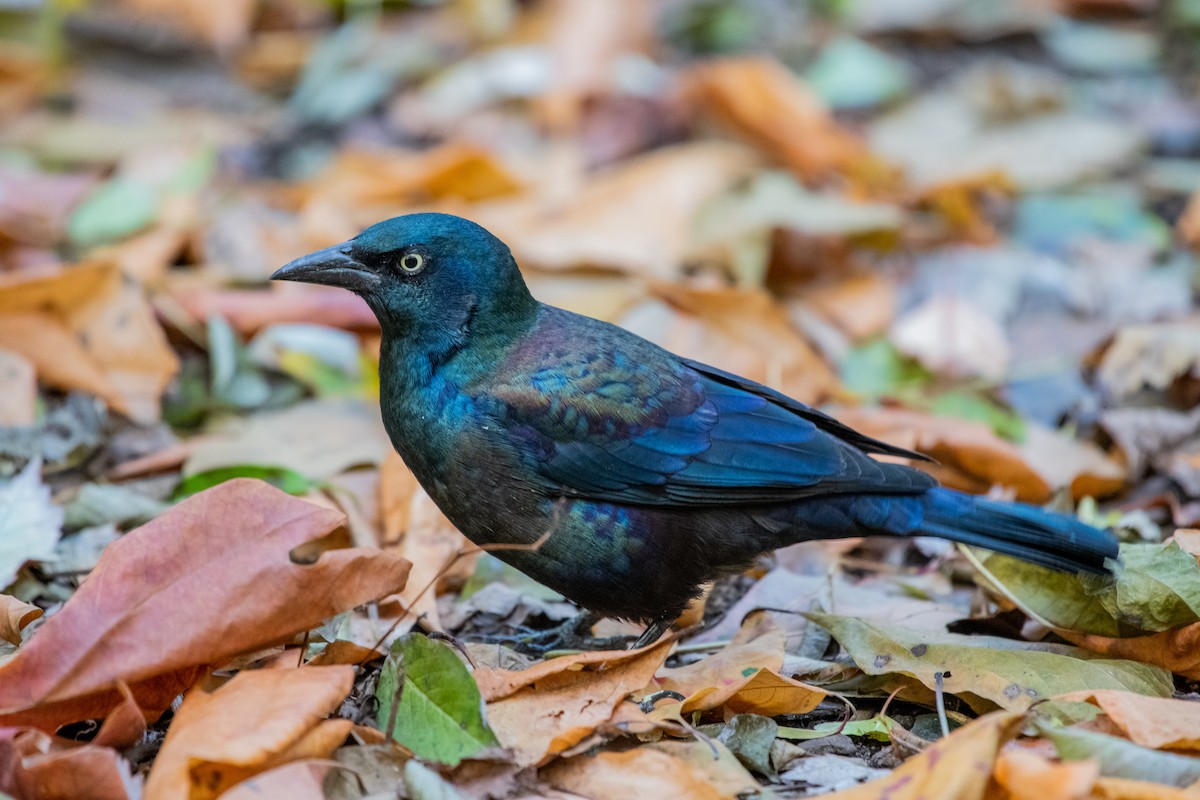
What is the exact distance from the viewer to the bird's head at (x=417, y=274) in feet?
12.7

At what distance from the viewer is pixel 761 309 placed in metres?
5.65

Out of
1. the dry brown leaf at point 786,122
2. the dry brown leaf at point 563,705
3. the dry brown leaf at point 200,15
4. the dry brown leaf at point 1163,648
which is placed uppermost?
the dry brown leaf at point 200,15

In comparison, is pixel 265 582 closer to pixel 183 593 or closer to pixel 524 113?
pixel 183 593

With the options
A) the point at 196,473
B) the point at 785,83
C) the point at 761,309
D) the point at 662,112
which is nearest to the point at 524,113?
the point at 662,112

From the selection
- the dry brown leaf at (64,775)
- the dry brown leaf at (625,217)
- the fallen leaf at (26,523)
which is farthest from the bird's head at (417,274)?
the dry brown leaf at (625,217)

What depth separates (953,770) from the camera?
2613 mm

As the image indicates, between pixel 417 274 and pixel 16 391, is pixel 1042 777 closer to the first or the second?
pixel 417 274

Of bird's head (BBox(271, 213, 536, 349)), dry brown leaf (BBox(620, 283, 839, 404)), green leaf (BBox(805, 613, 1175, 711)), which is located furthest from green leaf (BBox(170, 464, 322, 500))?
green leaf (BBox(805, 613, 1175, 711))

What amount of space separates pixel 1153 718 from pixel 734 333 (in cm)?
284

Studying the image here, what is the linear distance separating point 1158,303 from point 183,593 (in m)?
4.99

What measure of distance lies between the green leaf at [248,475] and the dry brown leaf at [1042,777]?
2.49m

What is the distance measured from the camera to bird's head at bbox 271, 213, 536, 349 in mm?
3879

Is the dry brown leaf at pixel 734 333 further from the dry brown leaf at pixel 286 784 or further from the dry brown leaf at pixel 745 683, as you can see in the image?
the dry brown leaf at pixel 286 784

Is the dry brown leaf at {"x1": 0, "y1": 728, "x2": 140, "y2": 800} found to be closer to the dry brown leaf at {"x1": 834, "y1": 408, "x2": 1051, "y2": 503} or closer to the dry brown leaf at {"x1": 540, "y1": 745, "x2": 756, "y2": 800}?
the dry brown leaf at {"x1": 540, "y1": 745, "x2": 756, "y2": 800}
